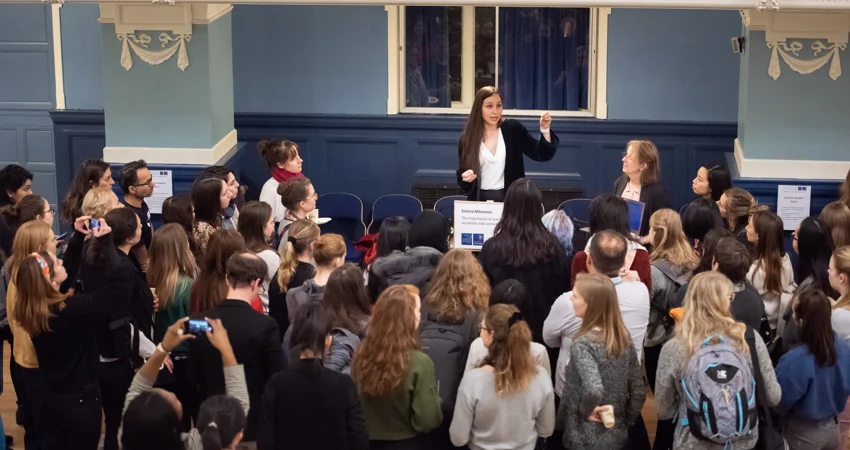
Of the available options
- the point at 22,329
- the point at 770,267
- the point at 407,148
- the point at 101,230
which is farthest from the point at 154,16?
the point at 770,267

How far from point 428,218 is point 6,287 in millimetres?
2035

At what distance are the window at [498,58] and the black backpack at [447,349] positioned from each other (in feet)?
17.3

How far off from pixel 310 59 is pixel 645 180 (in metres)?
3.81

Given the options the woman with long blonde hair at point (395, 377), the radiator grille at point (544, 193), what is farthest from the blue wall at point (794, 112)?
the woman with long blonde hair at point (395, 377)

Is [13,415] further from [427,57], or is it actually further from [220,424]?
[427,57]

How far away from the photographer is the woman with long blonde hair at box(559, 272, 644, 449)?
174 inches

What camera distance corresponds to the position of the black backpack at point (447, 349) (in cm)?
456

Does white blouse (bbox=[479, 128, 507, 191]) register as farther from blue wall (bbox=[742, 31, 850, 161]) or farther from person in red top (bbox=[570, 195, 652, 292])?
blue wall (bbox=[742, 31, 850, 161])

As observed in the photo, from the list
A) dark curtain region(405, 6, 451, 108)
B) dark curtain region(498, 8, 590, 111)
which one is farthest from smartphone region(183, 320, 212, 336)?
dark curtain region(498, 8, 590, 111)

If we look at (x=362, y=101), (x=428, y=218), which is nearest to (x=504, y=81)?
(x=362, y=101)

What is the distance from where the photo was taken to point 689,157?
31.0 ft

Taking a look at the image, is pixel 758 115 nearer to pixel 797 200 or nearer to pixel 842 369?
pixel 797 200

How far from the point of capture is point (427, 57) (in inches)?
390

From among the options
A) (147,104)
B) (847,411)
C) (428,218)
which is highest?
(147,104)
